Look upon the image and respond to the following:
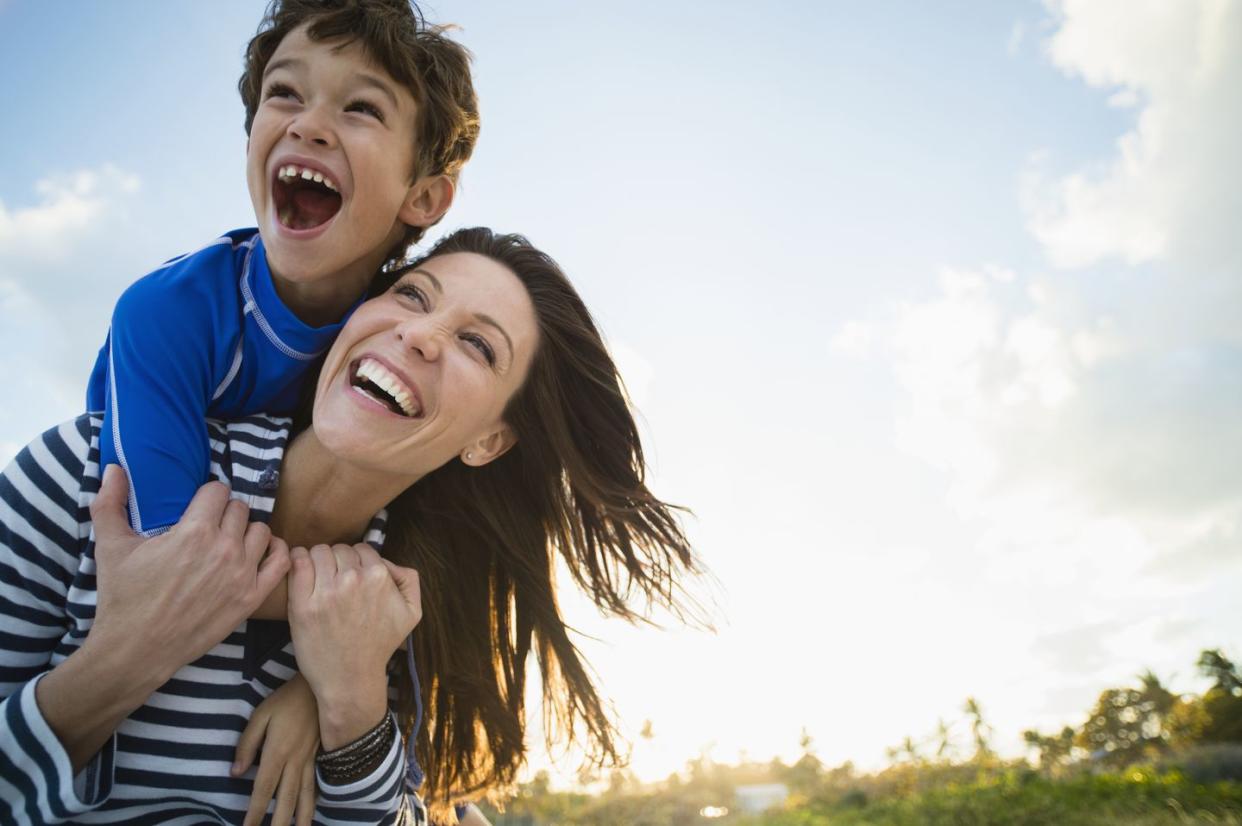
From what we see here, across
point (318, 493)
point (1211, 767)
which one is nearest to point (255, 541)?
point (318, 493)

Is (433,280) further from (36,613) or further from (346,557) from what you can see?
(36,613)

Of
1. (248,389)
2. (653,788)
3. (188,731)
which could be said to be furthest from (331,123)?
(653,788)

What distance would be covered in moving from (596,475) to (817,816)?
20518mm

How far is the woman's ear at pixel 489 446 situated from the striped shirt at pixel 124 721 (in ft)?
2.69

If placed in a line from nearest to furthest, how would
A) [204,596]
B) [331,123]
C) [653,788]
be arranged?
[204,596] < [331,123] < [653,788]

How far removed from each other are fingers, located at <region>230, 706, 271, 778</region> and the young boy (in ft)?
0.04

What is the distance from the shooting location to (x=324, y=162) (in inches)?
104

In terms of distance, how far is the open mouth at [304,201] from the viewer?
2748mm

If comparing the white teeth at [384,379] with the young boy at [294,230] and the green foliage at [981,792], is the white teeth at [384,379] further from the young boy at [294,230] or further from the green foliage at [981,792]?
the green foliage at [981,792]

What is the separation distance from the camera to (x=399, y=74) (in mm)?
2861

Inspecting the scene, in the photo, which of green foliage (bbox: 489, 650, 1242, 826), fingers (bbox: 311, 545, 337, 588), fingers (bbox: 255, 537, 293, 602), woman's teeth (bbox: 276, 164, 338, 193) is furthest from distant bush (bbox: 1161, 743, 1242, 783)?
woman's teeth (bbox: 276, 164, 338, 193)

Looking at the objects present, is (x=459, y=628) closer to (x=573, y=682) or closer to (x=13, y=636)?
(x=573, y=682)

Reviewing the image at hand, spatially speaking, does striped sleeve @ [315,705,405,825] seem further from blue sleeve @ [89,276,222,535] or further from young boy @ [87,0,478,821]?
blue sleeve @ [89,276,222,535]

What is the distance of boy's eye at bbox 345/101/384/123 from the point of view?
2756 millimetres
